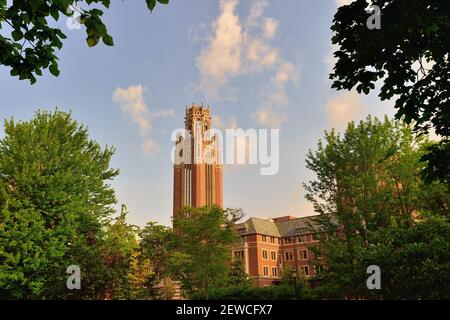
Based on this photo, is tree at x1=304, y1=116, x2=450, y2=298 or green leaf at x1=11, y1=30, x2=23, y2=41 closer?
green leaf at x1=11, y1=30, x2=23, y2=41

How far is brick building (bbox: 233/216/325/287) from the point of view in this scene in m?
82.8

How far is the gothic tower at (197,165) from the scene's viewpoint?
360 ft

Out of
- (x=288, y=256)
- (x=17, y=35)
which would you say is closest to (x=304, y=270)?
(x=288, y=256)

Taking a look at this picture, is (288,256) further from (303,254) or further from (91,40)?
(91,40)

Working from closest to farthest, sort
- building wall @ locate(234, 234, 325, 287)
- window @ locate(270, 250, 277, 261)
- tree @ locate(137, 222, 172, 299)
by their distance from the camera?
tree @ locate(137, 222, 172, 299), building wall @ locate(234, 234, 325, 287), window @ locate(270, 250, 277, 261)

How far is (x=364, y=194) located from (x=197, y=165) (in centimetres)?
8789

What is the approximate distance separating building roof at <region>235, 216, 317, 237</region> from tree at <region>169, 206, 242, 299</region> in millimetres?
40641

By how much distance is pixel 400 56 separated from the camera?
29.3ft

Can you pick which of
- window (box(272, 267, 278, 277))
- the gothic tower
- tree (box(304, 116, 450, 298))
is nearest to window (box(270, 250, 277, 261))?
window (box(272, 267, 278, 277))

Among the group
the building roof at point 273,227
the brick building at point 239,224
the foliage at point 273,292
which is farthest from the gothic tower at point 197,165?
the foliage at point 273,292

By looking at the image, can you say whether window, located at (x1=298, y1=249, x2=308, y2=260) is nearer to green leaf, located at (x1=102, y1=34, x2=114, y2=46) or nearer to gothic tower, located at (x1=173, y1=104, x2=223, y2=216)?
gothic tower, located at (x1=173, y1=104, x2=223, y2=216)

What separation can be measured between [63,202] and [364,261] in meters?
18.5

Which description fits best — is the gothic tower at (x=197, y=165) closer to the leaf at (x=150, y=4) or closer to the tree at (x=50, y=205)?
the tree at (x=50, y=205)
